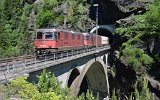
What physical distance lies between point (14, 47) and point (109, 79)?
2275cm

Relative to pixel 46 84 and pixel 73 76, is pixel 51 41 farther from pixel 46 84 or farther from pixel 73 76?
pixel 46 84

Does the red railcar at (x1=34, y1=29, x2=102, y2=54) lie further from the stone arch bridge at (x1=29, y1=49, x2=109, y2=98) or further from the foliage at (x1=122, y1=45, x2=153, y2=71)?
the foliage at (x1=122, y1=45, x2=153, y2=71)

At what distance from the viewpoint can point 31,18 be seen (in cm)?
8044

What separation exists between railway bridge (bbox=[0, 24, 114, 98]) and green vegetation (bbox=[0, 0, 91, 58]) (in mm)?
15992

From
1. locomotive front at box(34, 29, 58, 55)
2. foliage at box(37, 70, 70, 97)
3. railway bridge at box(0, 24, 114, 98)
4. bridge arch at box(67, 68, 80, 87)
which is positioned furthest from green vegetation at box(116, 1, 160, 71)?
foliage at box(37, 70, 70, 97)

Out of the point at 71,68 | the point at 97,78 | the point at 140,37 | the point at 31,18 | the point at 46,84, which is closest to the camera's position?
the point at 46,84

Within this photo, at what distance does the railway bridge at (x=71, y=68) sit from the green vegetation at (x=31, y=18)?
16.0 m

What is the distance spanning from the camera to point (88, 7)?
75000 mm

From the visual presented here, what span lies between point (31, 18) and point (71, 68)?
50.4 m

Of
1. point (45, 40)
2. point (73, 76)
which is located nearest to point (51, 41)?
point (45, 40)

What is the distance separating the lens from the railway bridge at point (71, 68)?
66.4ft

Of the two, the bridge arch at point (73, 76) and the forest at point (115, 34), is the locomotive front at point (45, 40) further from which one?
the forest at point (115, 34)

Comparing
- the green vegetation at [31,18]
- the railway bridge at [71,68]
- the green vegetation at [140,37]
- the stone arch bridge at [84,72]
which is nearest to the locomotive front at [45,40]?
the railway bridge at [71,68]

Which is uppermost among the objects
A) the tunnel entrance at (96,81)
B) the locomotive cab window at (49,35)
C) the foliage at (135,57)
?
the locomotive cab window at (49,35)
